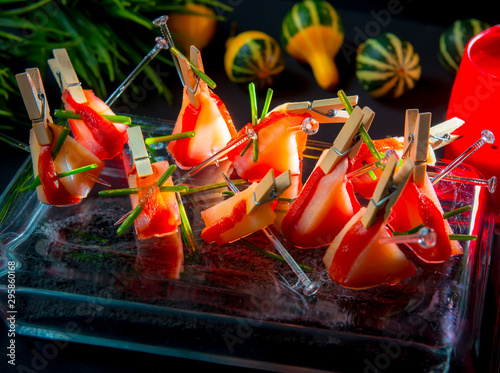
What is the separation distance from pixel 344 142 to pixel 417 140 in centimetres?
13

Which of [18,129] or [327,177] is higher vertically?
[327,177]

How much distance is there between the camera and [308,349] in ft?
3.58

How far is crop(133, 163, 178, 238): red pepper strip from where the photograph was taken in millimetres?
1160

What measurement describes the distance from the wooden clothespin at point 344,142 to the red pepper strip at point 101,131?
0.53 m

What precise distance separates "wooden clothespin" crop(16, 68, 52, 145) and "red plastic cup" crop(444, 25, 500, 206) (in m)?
0.96

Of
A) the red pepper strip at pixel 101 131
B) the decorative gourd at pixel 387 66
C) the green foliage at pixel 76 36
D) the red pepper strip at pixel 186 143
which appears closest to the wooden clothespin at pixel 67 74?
the red pepper strip at pixel 101 131

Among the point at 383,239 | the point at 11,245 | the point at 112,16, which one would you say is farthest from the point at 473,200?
the point at 112,16

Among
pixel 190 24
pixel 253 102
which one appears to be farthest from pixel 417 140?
pixel 190 24

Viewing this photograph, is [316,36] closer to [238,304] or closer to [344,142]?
[344,142]

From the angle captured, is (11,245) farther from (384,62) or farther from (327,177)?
(384,62)

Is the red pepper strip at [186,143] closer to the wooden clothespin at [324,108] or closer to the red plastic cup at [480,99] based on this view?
the wooden clothespin at [324,108]

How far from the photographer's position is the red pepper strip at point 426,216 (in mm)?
1092

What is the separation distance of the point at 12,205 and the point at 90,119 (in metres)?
0.26

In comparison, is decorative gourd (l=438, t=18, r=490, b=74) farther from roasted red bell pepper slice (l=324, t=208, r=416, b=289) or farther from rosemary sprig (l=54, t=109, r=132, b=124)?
rosemary sprig (l=54, t=109, r=132, b=124)
